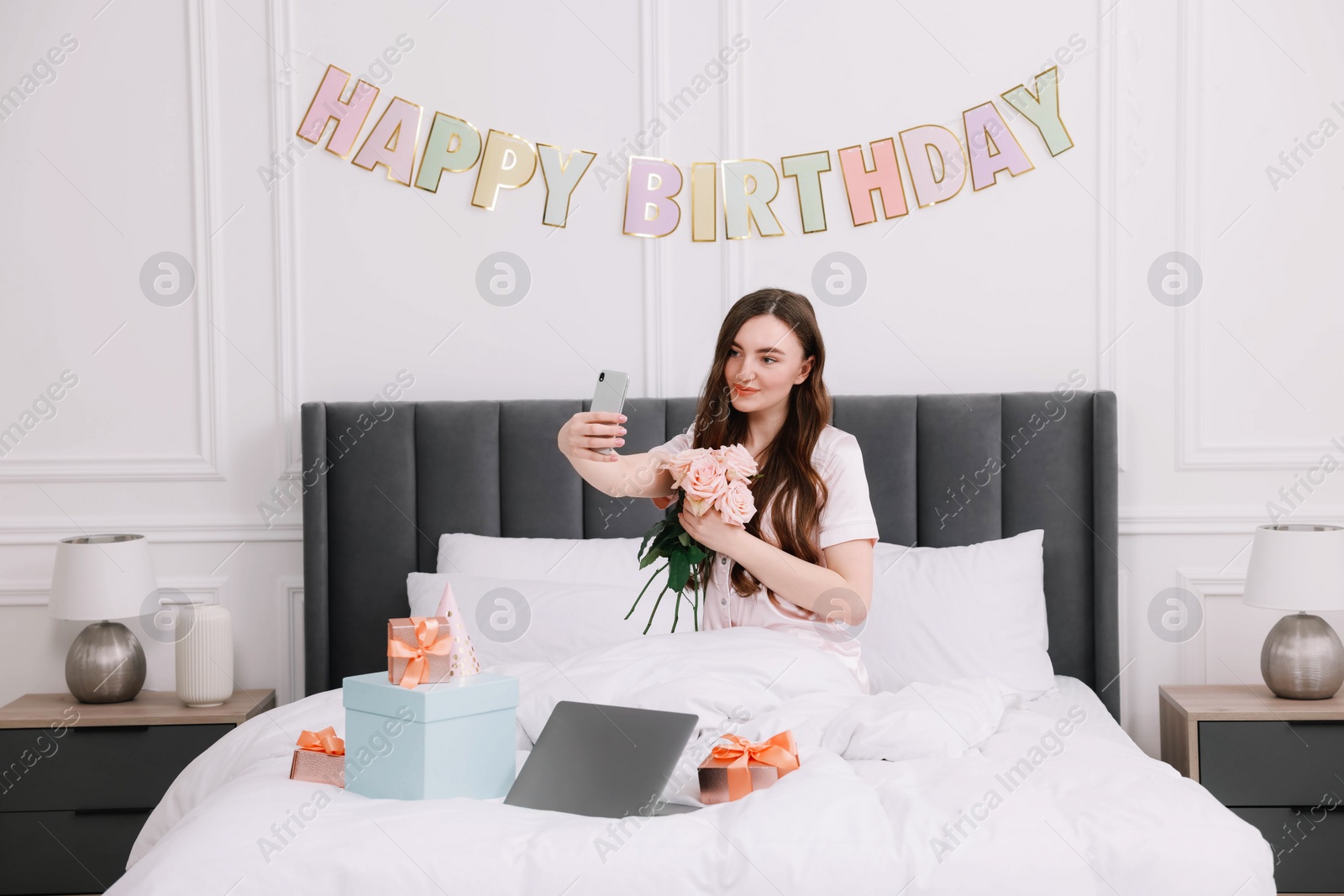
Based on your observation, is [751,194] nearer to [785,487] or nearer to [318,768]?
[785,487]

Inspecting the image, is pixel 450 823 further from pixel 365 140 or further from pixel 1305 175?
pixel 1305 175

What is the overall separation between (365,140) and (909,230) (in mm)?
1449

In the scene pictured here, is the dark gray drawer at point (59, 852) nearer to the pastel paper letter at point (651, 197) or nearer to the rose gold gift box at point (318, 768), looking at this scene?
Result: the rose gold gift box at point (318, 768)

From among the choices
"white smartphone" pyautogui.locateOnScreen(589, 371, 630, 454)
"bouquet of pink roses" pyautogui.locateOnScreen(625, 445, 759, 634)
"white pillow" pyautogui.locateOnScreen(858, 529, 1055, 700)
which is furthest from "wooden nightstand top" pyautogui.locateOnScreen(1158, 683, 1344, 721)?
"white smartphone" pyautogui.locateOnScreen(589, 371, 630, 454)

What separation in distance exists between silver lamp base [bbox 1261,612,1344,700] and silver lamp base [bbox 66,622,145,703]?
271 centimetres

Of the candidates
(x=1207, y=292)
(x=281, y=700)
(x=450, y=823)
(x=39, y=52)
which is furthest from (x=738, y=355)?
(x=39, y=52)

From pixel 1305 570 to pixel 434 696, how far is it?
6.44 feet

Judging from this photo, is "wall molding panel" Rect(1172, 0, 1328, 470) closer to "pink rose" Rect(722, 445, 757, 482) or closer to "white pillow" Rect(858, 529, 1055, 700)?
"white pillow" Rect(858, 529, 1055, 700)

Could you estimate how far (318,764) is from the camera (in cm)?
143

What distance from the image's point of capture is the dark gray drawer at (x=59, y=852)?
2.45m

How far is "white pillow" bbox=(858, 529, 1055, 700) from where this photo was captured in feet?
7.64

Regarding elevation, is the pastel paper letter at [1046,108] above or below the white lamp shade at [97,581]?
above

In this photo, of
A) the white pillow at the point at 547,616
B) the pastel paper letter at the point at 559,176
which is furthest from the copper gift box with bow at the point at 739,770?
the pastel paper letter at the point at 559,176

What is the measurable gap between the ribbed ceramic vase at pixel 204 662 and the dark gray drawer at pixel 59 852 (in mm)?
284
